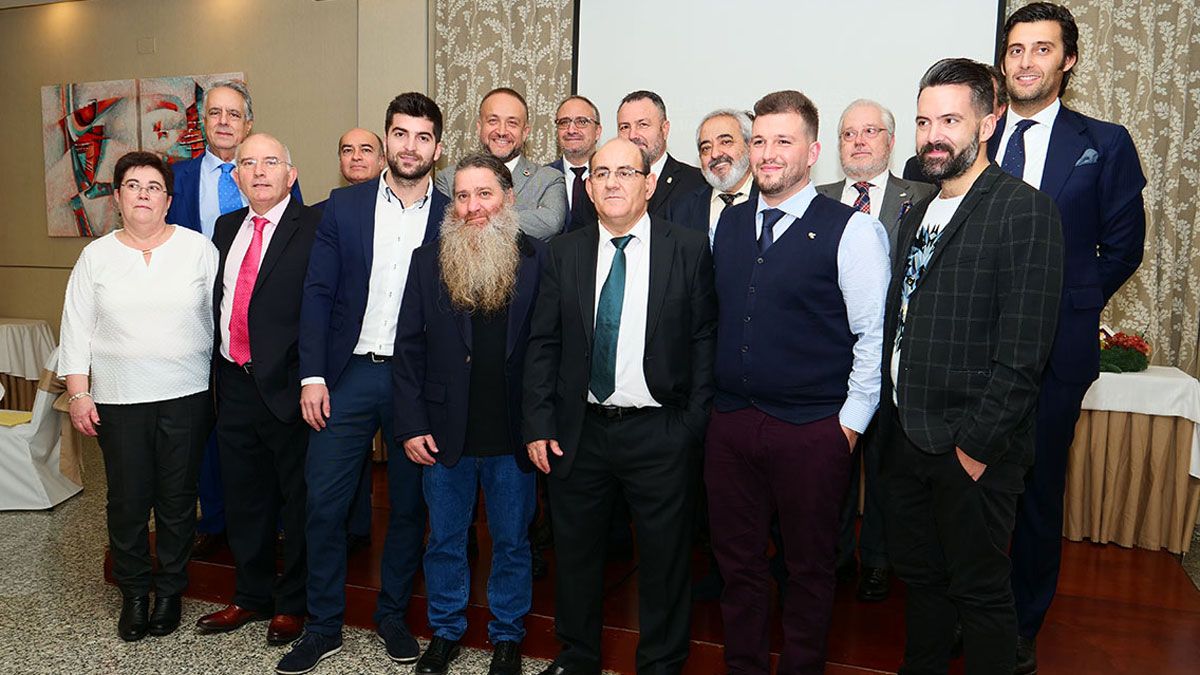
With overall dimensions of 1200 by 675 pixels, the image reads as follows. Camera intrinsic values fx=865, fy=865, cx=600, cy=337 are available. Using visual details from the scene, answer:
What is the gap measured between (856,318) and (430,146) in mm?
1514

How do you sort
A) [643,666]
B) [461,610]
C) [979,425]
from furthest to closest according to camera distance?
[461,610]
[643,666]
[979,425]

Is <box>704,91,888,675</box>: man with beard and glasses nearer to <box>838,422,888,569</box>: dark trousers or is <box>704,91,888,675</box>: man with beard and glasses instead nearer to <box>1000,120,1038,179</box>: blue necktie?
<box>1000,120,1038,179</box>: blue necktie

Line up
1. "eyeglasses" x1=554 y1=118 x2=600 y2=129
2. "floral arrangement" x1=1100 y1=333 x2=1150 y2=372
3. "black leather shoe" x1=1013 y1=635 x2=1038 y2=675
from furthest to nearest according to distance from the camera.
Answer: "floral arrangement" x1=1100 y1=333 x2=1150 y2=372
"eyeglasses" x1=554 y1=118 x2=600 y2=129
"black leather shoe" x1=1013 y1=635 x2=1038 y2=675

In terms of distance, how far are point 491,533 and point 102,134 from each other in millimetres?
6109

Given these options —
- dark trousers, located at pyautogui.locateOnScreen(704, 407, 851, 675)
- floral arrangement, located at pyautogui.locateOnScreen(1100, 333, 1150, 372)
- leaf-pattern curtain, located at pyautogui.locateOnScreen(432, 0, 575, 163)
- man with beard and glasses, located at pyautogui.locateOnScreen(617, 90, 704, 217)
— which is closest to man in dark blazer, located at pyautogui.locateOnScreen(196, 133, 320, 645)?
man with beard and glasses, located at pyautogui.locateOnScreen(617, 90, 704, 217)

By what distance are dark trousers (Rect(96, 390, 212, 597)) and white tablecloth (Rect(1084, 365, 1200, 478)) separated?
389 centimetres

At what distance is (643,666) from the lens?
2.66 m

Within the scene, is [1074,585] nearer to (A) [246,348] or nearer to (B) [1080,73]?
(B) [1080,73]

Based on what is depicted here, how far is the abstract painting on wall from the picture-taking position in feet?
22.2

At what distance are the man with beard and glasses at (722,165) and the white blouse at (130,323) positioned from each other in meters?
1.83

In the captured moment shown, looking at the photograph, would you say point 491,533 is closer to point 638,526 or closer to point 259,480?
point 638,526

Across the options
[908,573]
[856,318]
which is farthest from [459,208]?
[908,573]

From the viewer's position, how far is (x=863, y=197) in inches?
130

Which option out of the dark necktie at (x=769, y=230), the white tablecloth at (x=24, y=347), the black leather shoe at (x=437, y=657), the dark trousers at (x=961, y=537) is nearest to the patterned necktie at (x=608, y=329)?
the dark necktie at (x=769, y=230)
